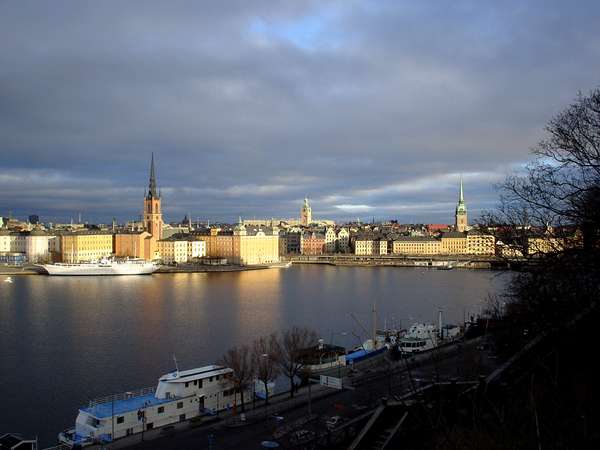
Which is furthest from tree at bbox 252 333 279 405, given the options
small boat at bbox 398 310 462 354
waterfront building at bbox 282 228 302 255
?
waterfront building at bbox 282 228 302 255

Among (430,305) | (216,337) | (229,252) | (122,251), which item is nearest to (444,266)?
(229,252)

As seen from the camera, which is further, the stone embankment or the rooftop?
the stone embankment

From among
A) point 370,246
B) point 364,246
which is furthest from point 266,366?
point 364,246

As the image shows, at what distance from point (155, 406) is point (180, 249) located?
29036 millimetres

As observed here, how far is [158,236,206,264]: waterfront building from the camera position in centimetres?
3400

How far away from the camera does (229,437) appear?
16.1ft

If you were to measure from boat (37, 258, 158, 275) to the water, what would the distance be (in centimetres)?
383

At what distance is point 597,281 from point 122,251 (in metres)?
33.7

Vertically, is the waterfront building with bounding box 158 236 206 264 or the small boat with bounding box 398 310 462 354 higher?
the waterfront building with bounding box 158 236 206 264

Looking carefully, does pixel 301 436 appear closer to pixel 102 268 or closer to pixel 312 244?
pixel 102 268

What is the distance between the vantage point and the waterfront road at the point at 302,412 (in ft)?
15.6

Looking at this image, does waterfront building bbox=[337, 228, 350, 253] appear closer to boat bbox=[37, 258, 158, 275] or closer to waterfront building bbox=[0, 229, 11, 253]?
boat bbox=[37, 258, 158, 275]

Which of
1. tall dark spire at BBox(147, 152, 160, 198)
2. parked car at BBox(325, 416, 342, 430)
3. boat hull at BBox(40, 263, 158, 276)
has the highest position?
tall dark spire at BBox(147, 152, 160, 198)

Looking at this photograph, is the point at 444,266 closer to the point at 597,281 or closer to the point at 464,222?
the point at 464,222
